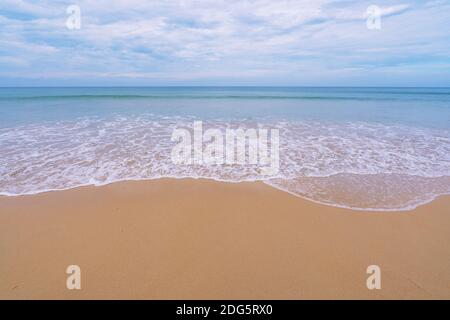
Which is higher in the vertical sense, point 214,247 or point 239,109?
point 239,109

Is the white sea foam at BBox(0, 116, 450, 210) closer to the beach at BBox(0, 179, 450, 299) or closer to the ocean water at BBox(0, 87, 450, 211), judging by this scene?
the ocean water at BBox(0, 87, 450, 211)

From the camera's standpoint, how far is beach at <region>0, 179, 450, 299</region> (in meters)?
2.41

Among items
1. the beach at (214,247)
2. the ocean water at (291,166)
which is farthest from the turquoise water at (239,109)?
the beach at (214,247)

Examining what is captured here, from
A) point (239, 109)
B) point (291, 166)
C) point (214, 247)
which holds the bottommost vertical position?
point (214, 247)

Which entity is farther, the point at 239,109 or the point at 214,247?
the point at 239,109

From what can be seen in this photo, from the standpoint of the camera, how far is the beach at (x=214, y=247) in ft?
7.92

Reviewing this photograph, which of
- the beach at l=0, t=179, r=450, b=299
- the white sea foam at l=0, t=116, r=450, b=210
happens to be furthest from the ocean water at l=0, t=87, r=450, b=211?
the beach at l=0, t=179, r=450, b=299

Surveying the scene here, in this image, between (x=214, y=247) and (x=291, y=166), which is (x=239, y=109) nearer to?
(x=291, y=166)

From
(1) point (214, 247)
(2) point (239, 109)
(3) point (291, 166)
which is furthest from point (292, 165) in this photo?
(2) point (239, 109)

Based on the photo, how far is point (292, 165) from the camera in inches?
224

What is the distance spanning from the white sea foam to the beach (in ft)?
1.60

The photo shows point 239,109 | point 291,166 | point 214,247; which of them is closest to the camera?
point 214,247

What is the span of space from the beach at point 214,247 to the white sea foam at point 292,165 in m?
0.49

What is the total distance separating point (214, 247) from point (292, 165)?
3524 mm
